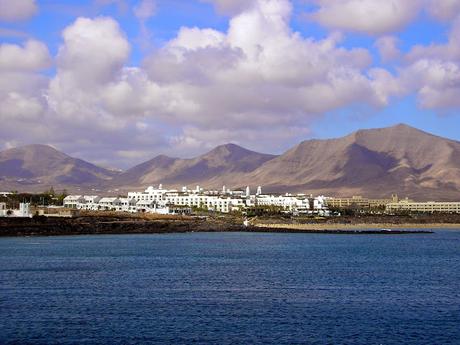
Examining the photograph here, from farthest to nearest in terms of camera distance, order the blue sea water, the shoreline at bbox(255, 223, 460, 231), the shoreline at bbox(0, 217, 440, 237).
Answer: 1. the shoreline at bbox(255, 223, 460, 231)
2. the shoreline at bbox(0, 217, 440, 237)
3. the blue sea water

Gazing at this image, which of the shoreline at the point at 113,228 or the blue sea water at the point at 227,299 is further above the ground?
the shoreline at the point at 113,228

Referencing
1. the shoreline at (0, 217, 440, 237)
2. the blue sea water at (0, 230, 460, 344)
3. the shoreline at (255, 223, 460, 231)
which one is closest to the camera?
the blue sea water at (0, 230, 460, 344)

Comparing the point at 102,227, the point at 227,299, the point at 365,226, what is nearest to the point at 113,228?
the point at 102,227

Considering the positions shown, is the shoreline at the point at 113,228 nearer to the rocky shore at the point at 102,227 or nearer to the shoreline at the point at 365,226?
the rocky shore at the point at 102,227

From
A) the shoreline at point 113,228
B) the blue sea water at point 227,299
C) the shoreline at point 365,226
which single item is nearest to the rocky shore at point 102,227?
the shoreline at point 113,228

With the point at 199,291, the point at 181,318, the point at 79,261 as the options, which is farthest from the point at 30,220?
the point at 181,318

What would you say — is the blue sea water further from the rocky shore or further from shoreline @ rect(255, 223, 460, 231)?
shoreline @ rect(255, 223, 460, 231)

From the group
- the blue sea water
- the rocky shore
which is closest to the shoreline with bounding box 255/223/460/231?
the rocky shore

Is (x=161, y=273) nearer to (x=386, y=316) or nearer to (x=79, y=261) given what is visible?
(x=79, y=261)

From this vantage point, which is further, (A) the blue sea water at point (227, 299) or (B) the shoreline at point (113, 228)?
(B) the shoreline at point (113, 228)

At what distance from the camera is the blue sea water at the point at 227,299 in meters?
27.8

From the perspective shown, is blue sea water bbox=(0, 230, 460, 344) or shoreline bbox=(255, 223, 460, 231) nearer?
blue sea water bbox=(0, 230, 460, 344)

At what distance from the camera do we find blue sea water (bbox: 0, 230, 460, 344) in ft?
91.4

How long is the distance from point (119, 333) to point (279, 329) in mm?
6168
